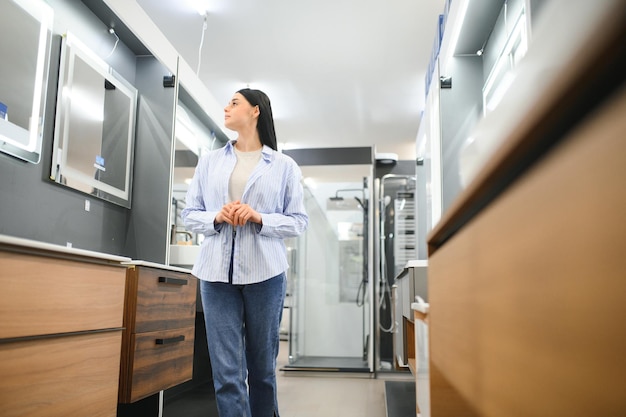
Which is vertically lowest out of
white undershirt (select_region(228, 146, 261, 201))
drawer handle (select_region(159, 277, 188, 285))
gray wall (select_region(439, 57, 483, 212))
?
drawer handle (select_region(159, 277, 188, 285))

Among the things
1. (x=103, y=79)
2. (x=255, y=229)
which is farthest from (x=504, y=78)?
(x=103, y=79)

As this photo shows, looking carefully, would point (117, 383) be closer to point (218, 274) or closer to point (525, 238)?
point (218, 274)

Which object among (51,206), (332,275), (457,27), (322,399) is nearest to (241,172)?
(51,206)

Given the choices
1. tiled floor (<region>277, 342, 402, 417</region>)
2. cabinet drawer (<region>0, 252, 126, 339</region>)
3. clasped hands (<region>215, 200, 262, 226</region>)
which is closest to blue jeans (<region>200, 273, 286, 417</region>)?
clasped hands (<region>215, 200, 262, 226</region>)

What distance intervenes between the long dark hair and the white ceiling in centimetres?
231

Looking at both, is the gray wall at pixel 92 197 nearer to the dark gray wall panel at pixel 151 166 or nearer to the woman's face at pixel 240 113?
the dark gray wall panel at pixel 151 166

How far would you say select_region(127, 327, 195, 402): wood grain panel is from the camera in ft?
7.50

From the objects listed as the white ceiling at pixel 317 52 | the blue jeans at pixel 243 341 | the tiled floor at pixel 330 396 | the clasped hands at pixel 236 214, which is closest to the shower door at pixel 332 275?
the tiled floor at pixel 330 396

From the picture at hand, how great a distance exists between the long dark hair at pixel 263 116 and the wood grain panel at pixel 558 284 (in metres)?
1.63

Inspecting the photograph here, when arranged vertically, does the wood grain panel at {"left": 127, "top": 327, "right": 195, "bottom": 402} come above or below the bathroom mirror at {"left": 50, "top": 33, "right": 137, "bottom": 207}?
below

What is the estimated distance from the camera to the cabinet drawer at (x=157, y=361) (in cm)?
226

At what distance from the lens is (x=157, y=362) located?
8.22ft

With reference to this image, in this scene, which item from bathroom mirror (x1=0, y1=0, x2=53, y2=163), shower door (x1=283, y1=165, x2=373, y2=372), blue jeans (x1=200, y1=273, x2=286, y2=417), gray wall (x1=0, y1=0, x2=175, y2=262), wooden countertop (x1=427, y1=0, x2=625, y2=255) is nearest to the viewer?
wooden countertop (x1=427, y1=0, x2=625, y2=255)

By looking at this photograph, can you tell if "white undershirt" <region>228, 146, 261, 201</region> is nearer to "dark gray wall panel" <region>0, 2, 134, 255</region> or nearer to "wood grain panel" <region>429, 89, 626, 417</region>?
"dark gray wall panel" <region>0, 2, 134, 255</region>
